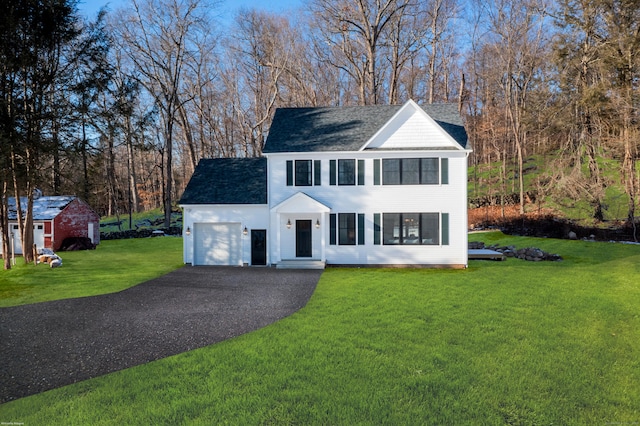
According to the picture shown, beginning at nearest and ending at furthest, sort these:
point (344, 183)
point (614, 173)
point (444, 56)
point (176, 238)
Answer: point (344, 183) → point (614, 173) → point (176, 238) → point (444, 56)

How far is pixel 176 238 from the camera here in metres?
28.0

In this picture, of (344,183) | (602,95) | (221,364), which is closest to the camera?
(221,364)

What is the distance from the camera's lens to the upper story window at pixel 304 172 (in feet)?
52.6

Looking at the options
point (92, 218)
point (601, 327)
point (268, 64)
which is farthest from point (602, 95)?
point (92, 218)

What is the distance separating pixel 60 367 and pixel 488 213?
100 ft

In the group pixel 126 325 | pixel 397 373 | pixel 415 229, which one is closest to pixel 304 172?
pixel 415 229

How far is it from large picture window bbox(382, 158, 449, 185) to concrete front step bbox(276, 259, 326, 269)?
437 cm

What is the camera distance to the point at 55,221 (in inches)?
885

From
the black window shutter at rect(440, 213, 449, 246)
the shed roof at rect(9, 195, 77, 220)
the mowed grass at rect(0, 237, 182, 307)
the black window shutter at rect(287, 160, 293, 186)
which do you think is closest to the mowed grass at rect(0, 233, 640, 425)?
the black window shutter at rect(440, 213, 449, 246)

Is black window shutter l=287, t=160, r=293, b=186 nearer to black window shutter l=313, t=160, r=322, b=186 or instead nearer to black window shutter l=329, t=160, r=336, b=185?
black window shutter l=313, t=160, r=322, b=186

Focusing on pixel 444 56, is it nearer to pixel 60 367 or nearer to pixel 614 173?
pixel 614 173

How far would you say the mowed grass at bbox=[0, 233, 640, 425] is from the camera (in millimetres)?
4301

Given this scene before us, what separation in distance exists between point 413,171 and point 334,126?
4539 millimetres

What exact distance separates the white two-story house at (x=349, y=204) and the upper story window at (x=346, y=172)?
0.14 ft
